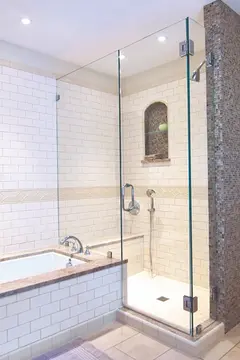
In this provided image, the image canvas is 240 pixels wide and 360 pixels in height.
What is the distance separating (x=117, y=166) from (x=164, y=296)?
5.74ft

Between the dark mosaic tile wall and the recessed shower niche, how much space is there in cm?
114

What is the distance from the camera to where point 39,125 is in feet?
11.3

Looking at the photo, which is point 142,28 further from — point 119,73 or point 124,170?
point 124,170

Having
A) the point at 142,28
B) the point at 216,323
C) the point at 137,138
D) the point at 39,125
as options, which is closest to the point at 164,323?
the point at 216,323

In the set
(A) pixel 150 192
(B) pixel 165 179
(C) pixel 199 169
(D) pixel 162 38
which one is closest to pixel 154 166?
(B) pixel 165 179

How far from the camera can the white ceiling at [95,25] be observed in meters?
2.51

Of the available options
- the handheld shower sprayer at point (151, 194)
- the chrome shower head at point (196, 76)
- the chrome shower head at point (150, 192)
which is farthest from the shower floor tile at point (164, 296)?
the chrome shower head at point (196, 76)

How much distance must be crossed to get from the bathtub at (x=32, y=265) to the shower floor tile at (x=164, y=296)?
26.4 inches

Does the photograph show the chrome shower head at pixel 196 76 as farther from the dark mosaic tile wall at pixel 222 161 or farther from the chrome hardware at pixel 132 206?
the chrome hardware at pixel 132 206

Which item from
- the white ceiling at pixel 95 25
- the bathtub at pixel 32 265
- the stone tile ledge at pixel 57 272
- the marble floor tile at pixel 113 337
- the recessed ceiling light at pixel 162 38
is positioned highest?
the white ceiling at pixel 95 25

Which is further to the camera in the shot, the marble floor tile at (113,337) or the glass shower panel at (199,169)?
the glass shower panel at (199,169)

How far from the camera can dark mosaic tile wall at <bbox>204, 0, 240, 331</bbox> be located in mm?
2479

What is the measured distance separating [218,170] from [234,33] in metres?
1.23

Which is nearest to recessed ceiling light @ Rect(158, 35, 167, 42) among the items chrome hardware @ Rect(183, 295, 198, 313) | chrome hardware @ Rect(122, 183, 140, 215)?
chrome hardware @ Rect(122, 183, 140, 215)
